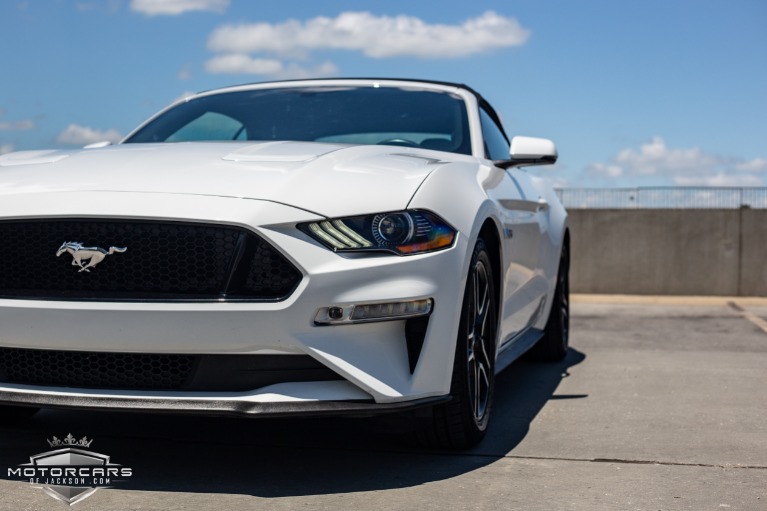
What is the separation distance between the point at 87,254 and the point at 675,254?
12292 millimetres

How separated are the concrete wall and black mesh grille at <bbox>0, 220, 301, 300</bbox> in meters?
11.9

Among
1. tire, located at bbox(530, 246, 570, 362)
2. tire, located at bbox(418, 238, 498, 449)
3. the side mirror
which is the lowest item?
tire, located at bbox(530, 246, 570, 362)

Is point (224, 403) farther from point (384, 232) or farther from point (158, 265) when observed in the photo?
point (384, 232)

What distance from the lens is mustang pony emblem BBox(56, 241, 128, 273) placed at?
3367 mm

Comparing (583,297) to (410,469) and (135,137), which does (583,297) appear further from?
(410,469)

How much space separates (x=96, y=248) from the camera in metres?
3.38

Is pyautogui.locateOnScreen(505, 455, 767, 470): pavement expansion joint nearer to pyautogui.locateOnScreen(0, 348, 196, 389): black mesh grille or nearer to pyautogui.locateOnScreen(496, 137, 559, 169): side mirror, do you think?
pyautogui.locateOnScreen(0, 348, 196, 389): black mesh grille

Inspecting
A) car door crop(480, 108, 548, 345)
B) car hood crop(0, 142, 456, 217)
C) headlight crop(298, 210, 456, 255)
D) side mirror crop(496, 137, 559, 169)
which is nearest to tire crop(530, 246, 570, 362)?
car door crop(480, 108, 548, 345)

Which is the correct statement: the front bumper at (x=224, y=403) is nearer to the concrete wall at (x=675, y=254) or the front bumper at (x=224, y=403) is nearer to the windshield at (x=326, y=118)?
the windshield at (x=326, y=118)

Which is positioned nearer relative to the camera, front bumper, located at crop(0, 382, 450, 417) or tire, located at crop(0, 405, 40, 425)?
front bumper, located at crop(0, 382, 450, 417)

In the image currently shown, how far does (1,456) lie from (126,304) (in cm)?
100

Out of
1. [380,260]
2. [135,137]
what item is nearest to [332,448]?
[380,260]

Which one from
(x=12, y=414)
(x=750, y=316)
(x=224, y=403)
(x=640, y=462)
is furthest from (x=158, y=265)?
(x=750, y=316)

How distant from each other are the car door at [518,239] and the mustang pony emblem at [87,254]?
1584 millimetres
